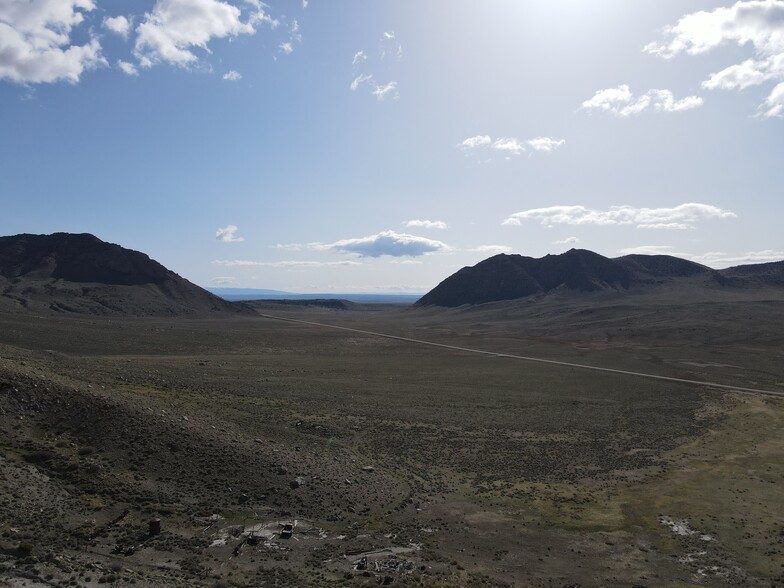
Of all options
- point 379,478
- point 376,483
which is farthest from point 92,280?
point 376,483

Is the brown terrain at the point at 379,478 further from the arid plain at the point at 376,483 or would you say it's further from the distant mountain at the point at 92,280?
the distant mountain at the point at 92,280

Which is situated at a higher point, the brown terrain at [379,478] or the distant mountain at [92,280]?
the distant mountain at [92,280]

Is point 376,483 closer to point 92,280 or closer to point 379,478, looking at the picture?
point 379,478

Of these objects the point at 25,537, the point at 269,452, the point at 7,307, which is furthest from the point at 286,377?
the point at 7,307

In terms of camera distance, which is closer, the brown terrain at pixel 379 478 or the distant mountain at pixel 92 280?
the brown terrain at pixel 379 478

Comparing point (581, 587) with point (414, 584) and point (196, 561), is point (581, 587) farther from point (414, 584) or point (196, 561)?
point (196, 561)

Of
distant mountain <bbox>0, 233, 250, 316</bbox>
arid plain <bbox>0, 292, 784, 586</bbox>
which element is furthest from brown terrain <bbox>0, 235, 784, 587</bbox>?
distant mountain <bbox>0, 233, 250, 316</bbox>

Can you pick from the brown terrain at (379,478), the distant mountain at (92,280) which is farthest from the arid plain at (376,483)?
the distant mountain at (92,280)
